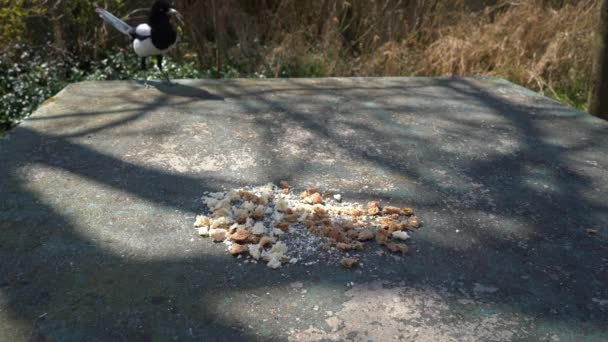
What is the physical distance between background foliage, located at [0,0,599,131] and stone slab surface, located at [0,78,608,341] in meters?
1.87

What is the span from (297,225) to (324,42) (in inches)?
141

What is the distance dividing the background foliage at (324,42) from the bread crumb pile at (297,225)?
119 inches

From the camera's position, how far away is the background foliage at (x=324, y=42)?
4.62 m

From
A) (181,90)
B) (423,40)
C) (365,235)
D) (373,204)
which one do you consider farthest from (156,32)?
(423,40)

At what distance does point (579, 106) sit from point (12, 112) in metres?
4.39

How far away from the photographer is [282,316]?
125 centimetres

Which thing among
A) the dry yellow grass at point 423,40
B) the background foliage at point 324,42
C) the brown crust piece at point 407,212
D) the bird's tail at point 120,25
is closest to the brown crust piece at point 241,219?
the brown crust piece at point 407,212

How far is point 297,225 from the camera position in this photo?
65.2 inches

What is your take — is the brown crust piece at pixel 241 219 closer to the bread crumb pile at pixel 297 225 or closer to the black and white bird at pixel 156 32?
the bread crumb pile at pixel 297 225

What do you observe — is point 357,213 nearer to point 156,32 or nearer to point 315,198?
point 315,198

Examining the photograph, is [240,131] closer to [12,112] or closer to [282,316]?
[282,316]

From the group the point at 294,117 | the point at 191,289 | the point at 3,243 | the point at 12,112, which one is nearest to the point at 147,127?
the point at 294,117

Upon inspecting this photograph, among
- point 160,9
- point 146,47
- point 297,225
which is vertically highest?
point 160,9

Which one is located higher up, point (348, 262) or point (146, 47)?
point (146, 47)
